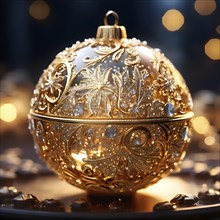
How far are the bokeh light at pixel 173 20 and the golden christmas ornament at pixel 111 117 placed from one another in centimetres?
147

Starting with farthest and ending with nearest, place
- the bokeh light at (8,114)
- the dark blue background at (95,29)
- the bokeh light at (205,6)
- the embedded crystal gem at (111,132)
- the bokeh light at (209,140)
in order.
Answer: the dark blue background at (95,29) → the bokeh light at (205,6) → the bokeh light at (8,114) → the bokeh light at (209,140) → the embedded crystal gem at (111,132)

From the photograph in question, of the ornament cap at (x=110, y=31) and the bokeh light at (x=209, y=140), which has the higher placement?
the bokeh light at (x=209, y=140)

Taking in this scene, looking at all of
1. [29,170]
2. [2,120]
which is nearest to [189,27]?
[2,120]

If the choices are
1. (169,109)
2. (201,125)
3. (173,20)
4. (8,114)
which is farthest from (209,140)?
(169,109)

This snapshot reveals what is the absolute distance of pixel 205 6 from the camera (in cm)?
254

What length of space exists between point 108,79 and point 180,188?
29 cm

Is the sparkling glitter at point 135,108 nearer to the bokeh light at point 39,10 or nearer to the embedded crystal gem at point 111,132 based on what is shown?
the embedded crystal gem at point 111,132

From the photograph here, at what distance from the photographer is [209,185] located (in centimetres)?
130

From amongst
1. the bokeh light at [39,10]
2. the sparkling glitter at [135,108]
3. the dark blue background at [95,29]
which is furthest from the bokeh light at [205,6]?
the sparkling glitter at [135,108]

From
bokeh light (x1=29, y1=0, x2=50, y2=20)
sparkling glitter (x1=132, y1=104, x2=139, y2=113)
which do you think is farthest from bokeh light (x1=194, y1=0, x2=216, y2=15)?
sparkling glitter (x1=132, y1=104, x2=139, y2=113)

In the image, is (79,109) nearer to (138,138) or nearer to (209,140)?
(138,138)

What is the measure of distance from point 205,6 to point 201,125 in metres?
0.68

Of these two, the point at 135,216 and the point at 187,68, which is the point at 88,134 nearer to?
the point at 135,216

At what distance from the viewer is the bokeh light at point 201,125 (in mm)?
2027
